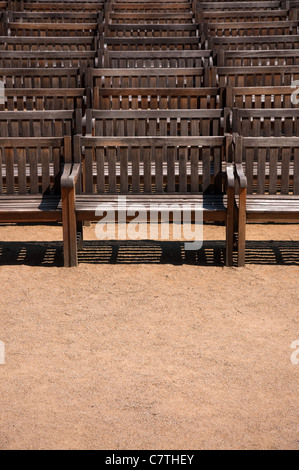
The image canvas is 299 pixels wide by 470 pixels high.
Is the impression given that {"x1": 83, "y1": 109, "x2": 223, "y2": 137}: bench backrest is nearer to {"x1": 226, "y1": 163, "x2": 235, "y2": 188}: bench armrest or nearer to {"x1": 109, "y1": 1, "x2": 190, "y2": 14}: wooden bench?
{"x1": 226, "y1": 163, "x2": 235, "y2": 188}: bench armrest

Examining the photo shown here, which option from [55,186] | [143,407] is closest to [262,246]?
[55,186]

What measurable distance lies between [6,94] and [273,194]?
309 centimetres

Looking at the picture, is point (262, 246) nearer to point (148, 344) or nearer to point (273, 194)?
point (273, 194)

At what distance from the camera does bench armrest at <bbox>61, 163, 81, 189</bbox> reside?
5.19m

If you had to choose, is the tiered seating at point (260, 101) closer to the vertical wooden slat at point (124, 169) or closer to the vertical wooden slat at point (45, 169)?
the vertical wooden slat at point (124, 169)

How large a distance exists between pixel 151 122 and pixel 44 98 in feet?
5.11

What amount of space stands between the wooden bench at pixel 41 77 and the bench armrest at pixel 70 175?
109 inches

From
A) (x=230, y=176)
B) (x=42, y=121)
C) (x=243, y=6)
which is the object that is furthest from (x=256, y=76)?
(x=243, y=6)

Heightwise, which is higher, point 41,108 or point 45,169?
point 41,108

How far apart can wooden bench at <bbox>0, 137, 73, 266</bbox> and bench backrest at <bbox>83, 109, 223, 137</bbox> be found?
0.56 m

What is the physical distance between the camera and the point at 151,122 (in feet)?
20.8

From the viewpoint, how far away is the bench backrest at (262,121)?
606 cm

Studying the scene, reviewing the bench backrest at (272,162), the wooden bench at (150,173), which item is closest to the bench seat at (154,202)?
the wooden bench at (150,173)

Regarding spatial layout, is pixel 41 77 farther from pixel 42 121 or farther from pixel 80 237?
pixel 80 237
